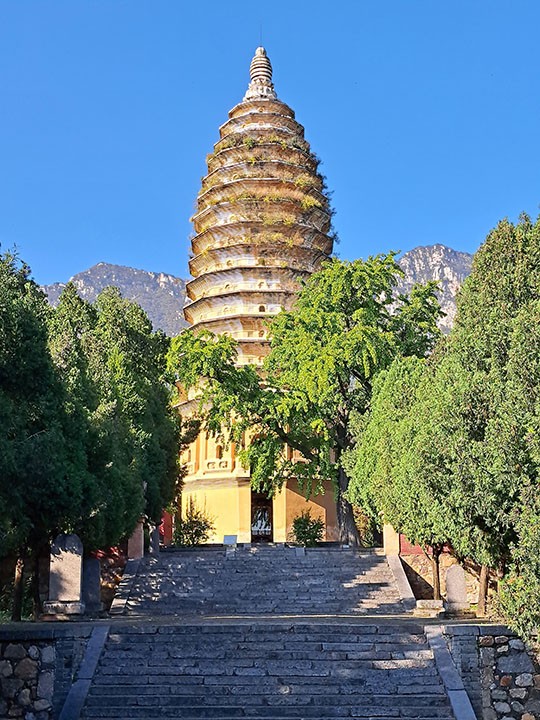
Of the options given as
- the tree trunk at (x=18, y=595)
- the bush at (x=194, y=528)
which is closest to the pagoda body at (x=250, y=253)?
the bush at (x=194, y=528)

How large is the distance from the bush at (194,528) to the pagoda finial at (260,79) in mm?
17469

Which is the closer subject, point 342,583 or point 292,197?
point 342,583

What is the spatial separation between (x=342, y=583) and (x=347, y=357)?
20.2 ft

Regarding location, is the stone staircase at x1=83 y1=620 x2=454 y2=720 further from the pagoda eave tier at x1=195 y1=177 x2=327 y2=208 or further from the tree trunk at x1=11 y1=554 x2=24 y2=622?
the pagoda eave tier at x1=195 y1=177 x2=327 y2=208

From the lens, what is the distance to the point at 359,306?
25.5 m

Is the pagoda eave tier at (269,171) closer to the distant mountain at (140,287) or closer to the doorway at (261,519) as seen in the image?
the doorway at (261,519)

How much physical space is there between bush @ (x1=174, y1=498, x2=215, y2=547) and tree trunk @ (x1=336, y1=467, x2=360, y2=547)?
546 cm

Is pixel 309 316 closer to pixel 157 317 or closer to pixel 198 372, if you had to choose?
pixel 198 372

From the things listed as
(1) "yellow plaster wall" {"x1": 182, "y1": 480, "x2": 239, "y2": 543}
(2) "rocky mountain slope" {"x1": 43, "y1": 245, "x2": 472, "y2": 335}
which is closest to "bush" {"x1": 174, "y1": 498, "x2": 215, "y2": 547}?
(1) "yellow plaster wall" {"x1": 182, "y1": 480, "x2": 239, "y2": 543}

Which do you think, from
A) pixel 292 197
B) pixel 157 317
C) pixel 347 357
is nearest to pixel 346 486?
pixel 347 357

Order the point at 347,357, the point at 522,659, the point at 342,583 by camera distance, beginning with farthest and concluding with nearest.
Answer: the point at 347,357 < the point at 342,583 < the point at 522,659

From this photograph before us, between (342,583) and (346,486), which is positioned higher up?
(346,486)

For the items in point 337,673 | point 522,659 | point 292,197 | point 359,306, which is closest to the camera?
point 522,659

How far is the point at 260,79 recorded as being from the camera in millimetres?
39000
